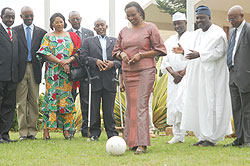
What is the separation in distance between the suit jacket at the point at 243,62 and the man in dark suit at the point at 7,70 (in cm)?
412

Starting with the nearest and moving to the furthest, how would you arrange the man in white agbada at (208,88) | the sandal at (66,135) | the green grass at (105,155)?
the green grass at (105,155) < the man in white agbada at (208,88) < the sandal at (66,135)

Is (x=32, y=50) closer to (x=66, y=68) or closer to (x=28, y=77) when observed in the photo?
(x=28, y=77)

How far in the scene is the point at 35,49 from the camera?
29.7 ft

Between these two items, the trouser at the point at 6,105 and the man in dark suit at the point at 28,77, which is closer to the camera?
the trouser at the point at 6,105

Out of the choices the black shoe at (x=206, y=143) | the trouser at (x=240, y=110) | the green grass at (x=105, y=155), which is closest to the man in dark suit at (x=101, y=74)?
the green grass at (x=105, y=155)

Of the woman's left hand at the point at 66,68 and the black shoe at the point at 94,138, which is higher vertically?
the woman's left hand at the point at 66,68

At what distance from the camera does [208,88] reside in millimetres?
7648

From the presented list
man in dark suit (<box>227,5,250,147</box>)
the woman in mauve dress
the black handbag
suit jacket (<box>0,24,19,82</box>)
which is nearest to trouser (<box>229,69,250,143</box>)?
man in dark suit (<box>227,5,250,147</box>)

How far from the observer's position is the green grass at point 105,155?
19.3ft

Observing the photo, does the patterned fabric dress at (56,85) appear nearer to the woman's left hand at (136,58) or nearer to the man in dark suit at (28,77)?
the man in dark suit at (28,77)

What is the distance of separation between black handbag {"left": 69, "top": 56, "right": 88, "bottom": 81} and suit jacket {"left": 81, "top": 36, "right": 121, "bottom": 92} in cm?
17

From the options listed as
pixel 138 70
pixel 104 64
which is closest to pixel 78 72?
pixel 104 64

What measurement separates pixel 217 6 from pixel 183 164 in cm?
1625

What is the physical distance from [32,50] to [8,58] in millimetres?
702
